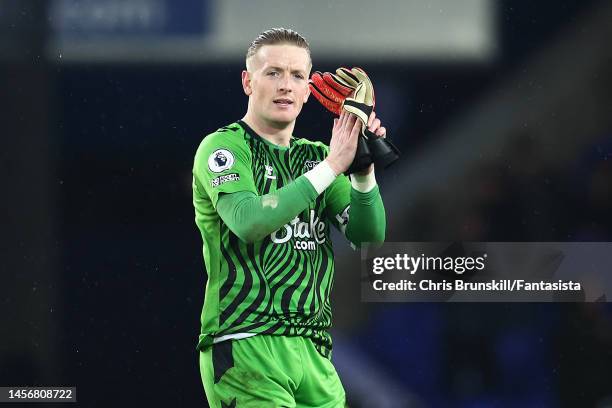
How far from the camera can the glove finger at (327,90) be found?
4.25m

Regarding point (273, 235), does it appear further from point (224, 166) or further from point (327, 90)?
point (327, 90)

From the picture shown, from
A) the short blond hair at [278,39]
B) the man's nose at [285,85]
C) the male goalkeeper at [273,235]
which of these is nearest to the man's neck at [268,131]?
the male goalkeeper at [273,235]

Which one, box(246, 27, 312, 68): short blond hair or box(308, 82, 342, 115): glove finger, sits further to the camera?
box(308, 82, 342, 115): glove finger

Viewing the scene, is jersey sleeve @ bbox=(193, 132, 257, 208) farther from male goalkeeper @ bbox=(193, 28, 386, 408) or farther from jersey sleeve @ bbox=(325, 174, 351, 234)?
jersey sleeve @ bbox=(325, 174, 351, 234)

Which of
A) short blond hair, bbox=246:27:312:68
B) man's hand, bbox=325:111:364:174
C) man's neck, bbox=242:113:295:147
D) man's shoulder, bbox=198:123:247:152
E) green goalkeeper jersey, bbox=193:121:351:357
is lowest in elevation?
green goalkeeper jersey, bbox=193:121:351:357

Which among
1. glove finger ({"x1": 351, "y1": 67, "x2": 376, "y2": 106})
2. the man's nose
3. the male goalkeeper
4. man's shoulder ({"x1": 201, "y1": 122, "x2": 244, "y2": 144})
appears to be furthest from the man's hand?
man's shoulder ({"x1": 201, "y1": 122, "x2": 244, "y2": 144})

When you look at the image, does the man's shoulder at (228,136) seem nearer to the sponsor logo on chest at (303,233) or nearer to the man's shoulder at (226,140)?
the man's shoulder at (226,140)

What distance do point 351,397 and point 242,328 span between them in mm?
1805

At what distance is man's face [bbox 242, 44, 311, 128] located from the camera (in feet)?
13.6

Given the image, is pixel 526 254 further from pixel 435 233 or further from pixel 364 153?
pixel 364 153

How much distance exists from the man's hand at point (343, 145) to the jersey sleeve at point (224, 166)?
30cm

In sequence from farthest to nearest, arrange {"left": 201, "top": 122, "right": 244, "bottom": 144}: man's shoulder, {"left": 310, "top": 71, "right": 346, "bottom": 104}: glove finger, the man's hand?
1. {"left": 310, "top": 71, "right": 346, "bottom": 104}: glove finger
2. {"left": 201, "top": 122, "right": 244, "bottom": 144}: man's shoulder
3. the man's hand

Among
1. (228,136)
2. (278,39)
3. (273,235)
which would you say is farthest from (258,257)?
(278,39)

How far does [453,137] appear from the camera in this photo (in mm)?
5762
